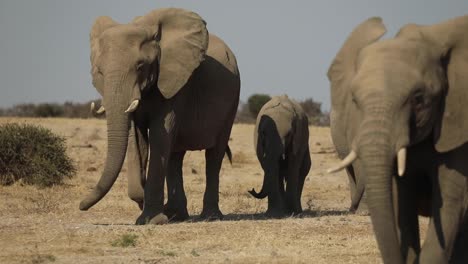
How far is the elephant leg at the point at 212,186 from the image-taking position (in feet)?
48.8

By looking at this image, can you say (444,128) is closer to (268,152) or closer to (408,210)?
(408,210)

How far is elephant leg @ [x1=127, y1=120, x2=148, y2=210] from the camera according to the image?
13438 millimetres

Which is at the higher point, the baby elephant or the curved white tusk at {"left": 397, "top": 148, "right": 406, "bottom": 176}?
the curved white tusk at {"left": 397, "top": 148, "right": 406, "bottom": 176}

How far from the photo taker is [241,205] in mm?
17109

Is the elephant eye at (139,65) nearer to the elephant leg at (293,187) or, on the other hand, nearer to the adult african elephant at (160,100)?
the adult african elephant at (160,100)

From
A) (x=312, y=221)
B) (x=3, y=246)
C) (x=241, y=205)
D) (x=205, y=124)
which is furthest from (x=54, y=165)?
(x=3, y=246)

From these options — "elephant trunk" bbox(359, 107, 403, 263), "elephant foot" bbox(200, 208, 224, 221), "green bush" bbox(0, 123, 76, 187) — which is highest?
"elephant trunk" bbox(359, 107, 403, 263)

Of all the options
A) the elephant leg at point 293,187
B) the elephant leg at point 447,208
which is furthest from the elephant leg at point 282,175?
the elephant leg at point 447,208

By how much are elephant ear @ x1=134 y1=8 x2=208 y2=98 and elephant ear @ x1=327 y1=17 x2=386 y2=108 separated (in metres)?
5.10

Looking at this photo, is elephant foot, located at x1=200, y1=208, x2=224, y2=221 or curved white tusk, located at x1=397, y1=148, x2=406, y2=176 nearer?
curved white tusk, located at x1=397, y1=148, x2=406, y2=176

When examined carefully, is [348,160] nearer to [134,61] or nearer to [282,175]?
[134,61]

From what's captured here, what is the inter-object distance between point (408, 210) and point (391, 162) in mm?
1305

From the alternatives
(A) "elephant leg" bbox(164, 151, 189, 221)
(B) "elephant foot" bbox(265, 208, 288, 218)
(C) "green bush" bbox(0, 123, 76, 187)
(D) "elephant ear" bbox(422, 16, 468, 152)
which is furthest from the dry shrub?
(D) "elephant ear" bbox(422, 16, 468, 152)

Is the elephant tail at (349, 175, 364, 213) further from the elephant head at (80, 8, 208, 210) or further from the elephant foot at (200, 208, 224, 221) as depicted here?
the elephant head at (80, 8, 208, 210)
